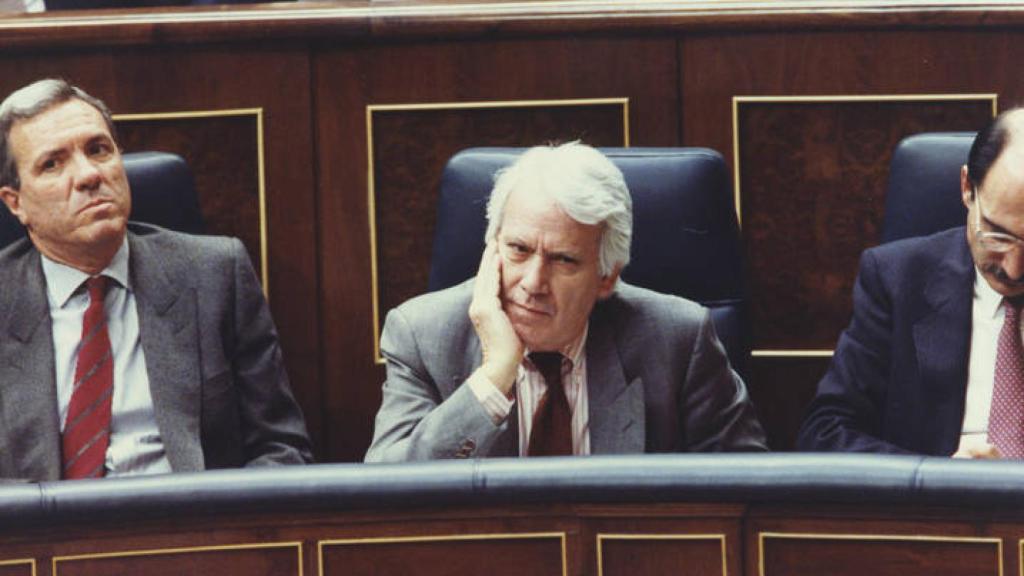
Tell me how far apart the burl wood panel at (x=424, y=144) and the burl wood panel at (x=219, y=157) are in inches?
5.8

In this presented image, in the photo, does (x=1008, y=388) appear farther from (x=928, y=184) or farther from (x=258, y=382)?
(x=258, y=382)

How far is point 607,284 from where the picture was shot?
5.43ft

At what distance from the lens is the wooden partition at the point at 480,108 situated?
207 centimetres

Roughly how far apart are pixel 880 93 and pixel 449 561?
1.03 meters

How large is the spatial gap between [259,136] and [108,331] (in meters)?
0.40

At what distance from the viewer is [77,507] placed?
123 cm

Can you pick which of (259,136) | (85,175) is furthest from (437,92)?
(85,175)

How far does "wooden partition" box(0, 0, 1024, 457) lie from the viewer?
207cm

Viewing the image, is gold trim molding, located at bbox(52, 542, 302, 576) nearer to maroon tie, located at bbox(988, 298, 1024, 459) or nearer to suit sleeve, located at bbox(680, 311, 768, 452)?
suit sleeve, located at bbox(680, 311, 768, 452)

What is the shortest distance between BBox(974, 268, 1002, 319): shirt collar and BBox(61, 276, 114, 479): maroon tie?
86 centimetres

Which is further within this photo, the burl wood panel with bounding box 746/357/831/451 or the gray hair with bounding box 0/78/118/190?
the burl wood panel with bounding box 746/357/831/451

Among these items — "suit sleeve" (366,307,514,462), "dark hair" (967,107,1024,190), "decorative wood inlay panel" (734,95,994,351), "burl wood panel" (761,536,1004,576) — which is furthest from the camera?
"decorative wood inlay panel" (734,95,994,351)

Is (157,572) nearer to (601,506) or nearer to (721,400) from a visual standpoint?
(601,506)

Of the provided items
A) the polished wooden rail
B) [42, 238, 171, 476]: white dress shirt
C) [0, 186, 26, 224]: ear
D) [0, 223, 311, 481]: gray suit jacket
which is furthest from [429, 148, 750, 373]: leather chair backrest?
the polished wooden rail
